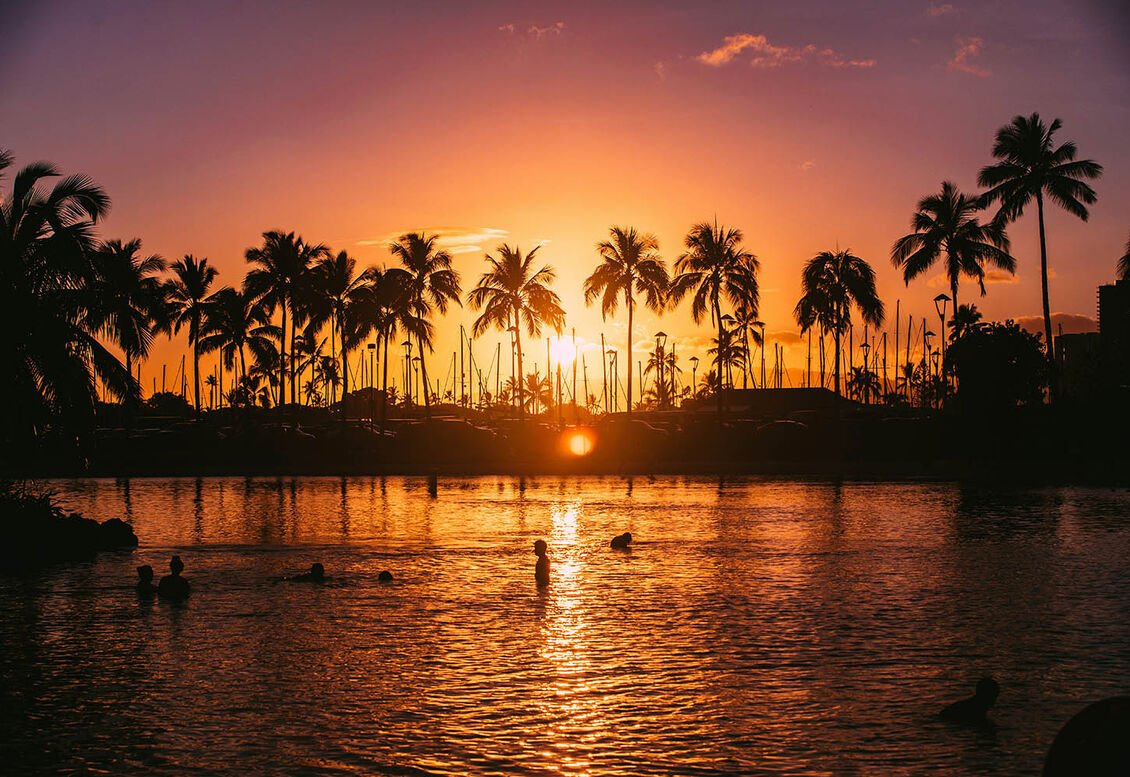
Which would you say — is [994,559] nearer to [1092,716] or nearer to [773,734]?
[773,734]

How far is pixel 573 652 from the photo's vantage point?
428 inches

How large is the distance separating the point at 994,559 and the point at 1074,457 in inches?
1123

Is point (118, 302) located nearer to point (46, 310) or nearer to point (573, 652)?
point (46, 310)

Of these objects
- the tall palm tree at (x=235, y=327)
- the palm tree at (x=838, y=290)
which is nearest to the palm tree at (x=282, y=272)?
the tall palm tree at (x=235, y=327)

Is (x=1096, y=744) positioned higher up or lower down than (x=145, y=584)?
higher up

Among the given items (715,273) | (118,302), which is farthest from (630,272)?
(118,302)

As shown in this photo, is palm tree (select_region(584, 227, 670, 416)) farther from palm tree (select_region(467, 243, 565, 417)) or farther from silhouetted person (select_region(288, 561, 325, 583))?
silhouetted person (select_region(288, 561, 325, 583))

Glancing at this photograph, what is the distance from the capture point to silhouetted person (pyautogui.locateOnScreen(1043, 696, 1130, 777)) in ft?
16.3

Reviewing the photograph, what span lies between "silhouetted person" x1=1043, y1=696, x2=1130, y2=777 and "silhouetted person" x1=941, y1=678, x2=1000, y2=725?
325 cm

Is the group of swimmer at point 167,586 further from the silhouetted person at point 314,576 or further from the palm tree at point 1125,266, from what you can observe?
the palm tree at point 1125,266

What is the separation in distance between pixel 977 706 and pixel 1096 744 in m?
3.48

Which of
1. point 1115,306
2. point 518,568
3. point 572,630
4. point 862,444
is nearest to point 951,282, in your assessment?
point 862,444

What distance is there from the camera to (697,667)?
33.6 ft

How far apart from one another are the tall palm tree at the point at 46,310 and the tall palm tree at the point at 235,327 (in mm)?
44786
